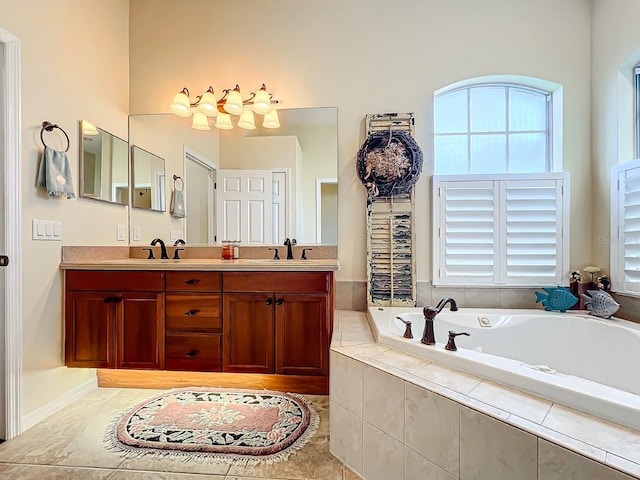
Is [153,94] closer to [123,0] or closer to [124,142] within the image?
[124,142]

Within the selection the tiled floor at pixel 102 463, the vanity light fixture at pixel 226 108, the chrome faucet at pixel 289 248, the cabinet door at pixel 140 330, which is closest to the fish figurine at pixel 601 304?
the tiled floor at pixel 102 463

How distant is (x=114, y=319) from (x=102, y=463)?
0.79 meters

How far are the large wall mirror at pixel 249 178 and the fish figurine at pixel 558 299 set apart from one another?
1466 mm

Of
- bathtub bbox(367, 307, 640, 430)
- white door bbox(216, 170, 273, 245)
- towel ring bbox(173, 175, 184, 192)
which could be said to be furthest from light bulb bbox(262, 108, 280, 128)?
bathtub bbox(367, 307, 640, 430)

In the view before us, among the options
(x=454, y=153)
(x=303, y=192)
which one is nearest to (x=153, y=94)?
(x=303, y=192)

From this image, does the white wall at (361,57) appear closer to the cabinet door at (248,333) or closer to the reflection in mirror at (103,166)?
the reflection in mirror at (103,166)

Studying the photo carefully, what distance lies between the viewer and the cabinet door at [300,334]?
1.99m

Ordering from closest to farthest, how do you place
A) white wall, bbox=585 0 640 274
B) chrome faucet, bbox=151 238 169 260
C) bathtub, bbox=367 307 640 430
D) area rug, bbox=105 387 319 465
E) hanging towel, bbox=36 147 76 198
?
bathtub, bbox=367 307 640 430 → area rug, bbox=105 387 319 465 → hanging towel, bbox=36 147 76 198 → white wall, bbox=585 0 640 274 → chrome faucet, bbox=151 238 169 260

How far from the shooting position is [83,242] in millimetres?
2170

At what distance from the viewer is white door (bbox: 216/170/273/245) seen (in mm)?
2547

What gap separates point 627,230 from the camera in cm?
202

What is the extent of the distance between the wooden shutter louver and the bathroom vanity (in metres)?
0.51

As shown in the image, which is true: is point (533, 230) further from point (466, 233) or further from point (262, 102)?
point (262, 102)

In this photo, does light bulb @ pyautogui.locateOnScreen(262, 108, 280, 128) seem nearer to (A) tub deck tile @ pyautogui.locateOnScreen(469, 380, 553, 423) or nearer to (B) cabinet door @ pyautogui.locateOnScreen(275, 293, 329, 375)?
(B) cabinet door @ pyautogui.locateOnScreen(275, 293, 329, 375)
